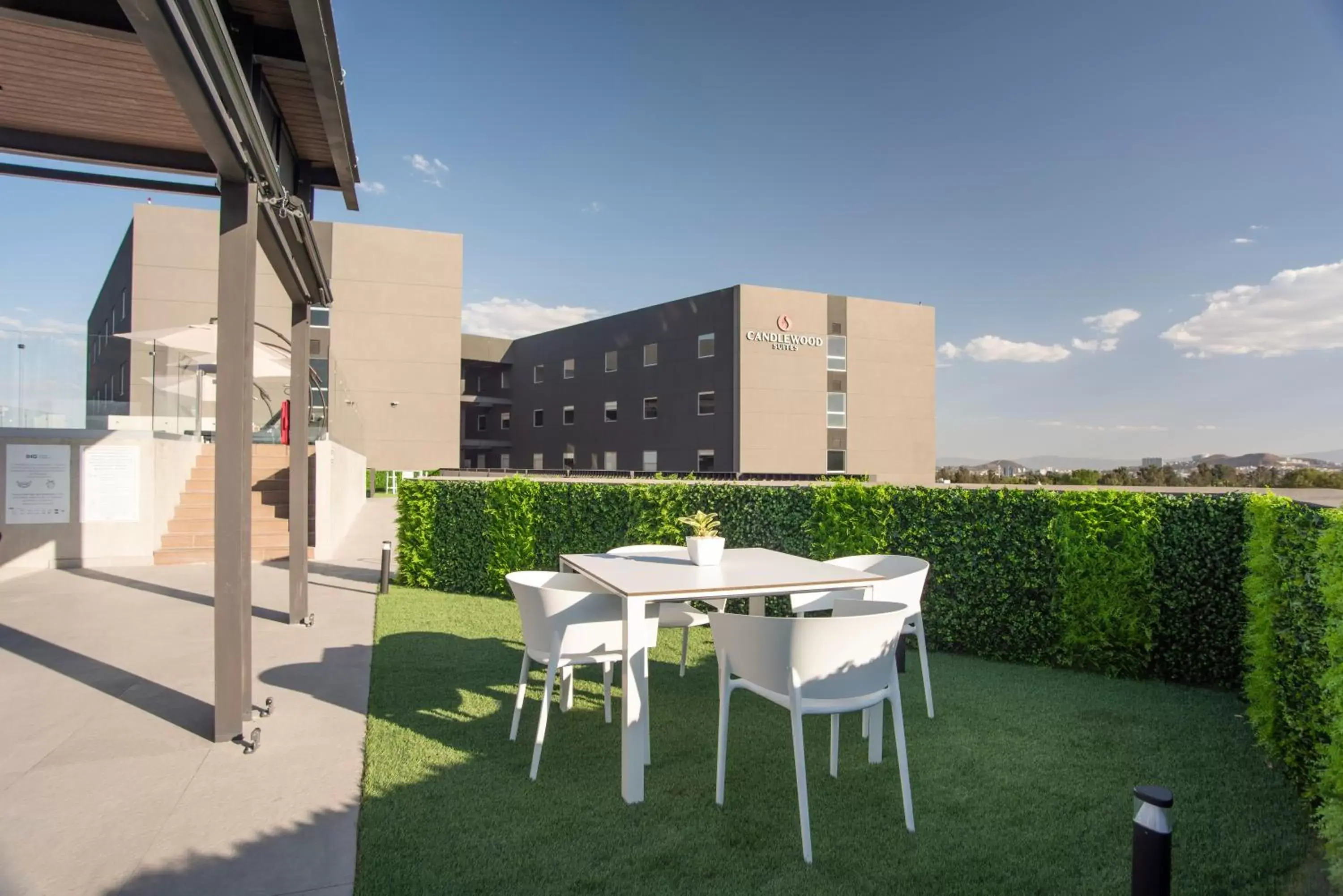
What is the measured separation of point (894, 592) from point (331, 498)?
913 centimetres

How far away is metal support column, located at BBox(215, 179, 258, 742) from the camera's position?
3.57 metres

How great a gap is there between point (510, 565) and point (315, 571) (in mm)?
3059

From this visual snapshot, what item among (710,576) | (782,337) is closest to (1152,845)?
(710,576)

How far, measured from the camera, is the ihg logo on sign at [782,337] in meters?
24.5

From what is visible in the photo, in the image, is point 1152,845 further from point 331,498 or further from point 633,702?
point 331,498

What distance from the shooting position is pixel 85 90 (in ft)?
13.0

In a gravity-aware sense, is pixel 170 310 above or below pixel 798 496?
above

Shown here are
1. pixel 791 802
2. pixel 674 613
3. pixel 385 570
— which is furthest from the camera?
pixel 385 570

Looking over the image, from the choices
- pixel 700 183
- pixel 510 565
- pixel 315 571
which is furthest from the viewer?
pixel 700 183

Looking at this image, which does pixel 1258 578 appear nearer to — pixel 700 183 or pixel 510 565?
pixel 510 565

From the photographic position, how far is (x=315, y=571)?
9078 millimetres

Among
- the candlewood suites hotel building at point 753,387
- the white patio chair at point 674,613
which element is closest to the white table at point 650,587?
the white patio chair at point 674,613

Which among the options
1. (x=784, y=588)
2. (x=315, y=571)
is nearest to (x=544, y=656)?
(x=784, y=588)

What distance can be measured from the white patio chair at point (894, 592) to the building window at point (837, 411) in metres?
22.1
